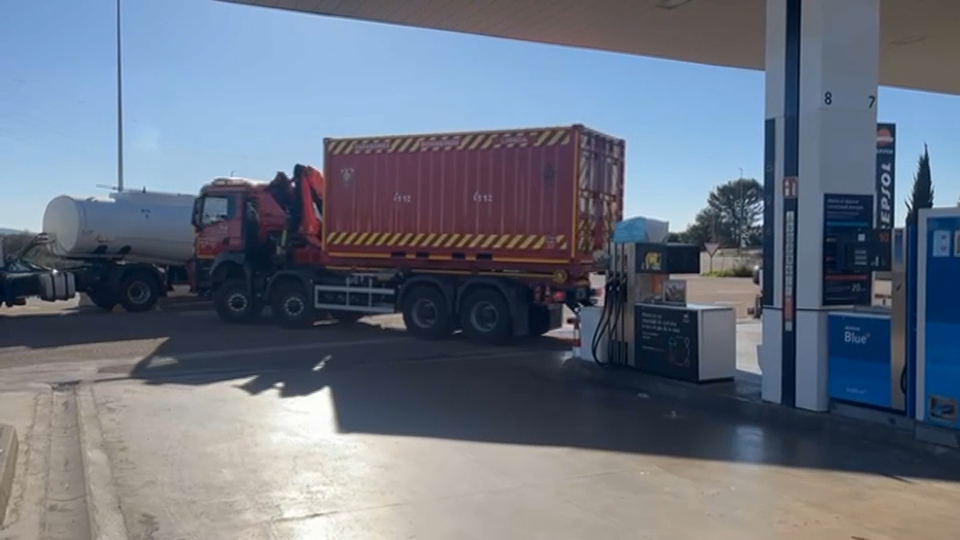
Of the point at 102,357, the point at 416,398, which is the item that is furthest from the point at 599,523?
the point at 102,357

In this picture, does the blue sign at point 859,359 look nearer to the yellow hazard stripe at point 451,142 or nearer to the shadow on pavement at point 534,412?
the shadow on pavement at point 534,412

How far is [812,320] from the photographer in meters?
9.25

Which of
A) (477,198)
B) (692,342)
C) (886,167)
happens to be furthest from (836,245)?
(477,198)

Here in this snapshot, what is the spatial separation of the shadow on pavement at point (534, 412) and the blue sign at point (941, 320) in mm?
463

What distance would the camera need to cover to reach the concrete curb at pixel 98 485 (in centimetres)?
573

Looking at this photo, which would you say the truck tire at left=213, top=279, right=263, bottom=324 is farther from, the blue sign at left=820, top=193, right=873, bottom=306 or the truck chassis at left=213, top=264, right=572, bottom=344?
the blue sign at left=820, top=193, right=873, bottom=306

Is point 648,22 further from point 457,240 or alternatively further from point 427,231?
point 427,231

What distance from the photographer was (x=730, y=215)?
319ft

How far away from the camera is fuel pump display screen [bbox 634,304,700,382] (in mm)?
10797

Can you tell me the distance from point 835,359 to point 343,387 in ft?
19.2

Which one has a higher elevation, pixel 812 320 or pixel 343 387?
pixel 812 320

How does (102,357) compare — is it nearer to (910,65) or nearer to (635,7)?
(635,7)

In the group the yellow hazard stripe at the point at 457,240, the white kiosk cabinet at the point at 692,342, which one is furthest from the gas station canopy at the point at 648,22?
the white kiosk cabinet at the point at 692,342

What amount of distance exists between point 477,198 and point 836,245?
27.5ft
